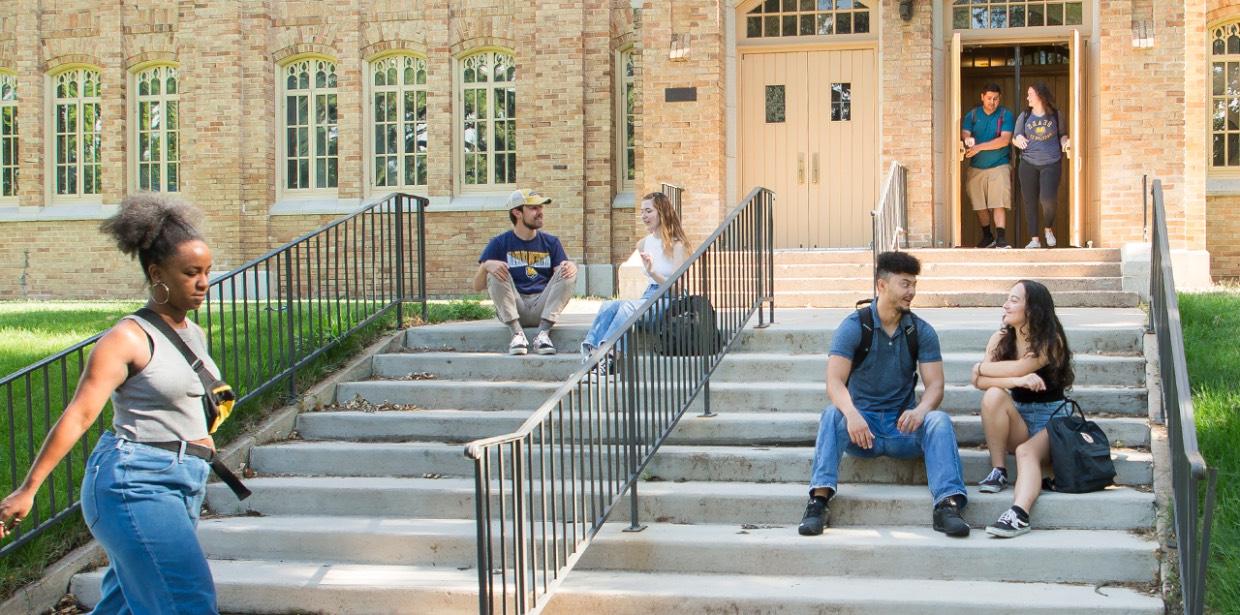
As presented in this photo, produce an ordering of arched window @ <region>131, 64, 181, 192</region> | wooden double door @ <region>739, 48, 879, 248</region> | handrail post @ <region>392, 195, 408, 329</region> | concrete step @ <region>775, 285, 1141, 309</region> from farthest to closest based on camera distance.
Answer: arched window @ <region>131, 64, 181, 192</region>
wooden double door @ <region>739, 48, 879, 248</region>
concrete step @ <region>775, 285, 1141, 309</region>
handrail post @ <region>392, 195, 408, 329</region>

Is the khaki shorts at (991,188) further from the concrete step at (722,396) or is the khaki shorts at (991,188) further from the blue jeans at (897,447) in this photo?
the blue jeans at (897,447)

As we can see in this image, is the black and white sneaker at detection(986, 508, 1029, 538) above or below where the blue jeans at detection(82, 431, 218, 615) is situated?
below

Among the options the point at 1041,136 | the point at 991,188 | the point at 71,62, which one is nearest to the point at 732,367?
the point at 1041,136

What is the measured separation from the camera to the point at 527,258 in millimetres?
9453

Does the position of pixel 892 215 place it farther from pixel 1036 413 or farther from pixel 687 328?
pixel 1036 413

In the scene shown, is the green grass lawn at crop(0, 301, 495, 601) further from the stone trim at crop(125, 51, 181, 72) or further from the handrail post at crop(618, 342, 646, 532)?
the stone trim at crop(125, 51, 181, 72)

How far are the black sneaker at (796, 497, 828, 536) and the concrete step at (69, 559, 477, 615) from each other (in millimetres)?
1592

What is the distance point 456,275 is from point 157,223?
13977 mm

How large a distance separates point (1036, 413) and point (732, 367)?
7.43 ft

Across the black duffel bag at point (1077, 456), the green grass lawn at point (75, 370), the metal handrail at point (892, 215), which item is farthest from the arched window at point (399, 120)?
the black duffel bag at point (1077, 456)

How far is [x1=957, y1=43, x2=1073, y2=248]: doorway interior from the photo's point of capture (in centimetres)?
1561

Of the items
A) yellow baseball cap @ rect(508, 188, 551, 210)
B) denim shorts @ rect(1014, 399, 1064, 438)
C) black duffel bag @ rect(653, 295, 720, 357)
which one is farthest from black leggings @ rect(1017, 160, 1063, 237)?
denim shorts @ rect(1014, 399, 1064, 438)

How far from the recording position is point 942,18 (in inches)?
566

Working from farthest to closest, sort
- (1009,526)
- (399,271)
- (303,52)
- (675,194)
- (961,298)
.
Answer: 1. (303,52)
2. (675,194)
3. (961,298)
4. (399,271)
5. (1009,526)
